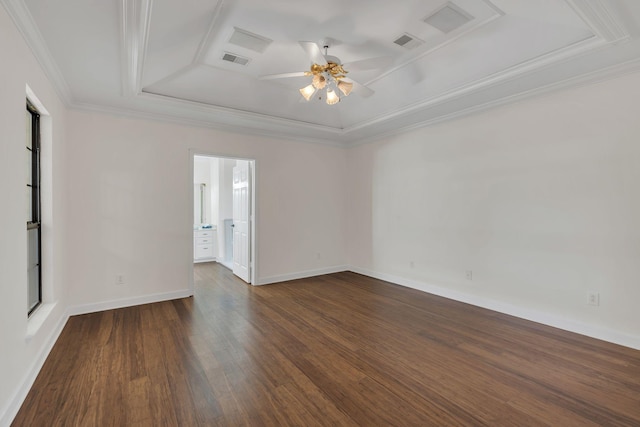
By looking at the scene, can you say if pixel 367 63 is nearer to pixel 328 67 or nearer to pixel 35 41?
pixel 328 67

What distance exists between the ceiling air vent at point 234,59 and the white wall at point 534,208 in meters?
2.83

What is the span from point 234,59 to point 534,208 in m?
3.78

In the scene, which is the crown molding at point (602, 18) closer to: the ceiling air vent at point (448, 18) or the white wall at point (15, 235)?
the ceiling air vent at point (448, 18)

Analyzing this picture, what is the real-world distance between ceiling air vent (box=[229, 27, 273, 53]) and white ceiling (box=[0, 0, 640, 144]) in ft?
0.17

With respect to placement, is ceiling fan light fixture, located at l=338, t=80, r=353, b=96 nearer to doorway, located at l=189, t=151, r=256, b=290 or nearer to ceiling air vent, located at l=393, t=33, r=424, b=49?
ceiling air vent, located at l=393, t=33, r=424, b=49

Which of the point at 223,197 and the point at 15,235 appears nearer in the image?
the point at 15,235

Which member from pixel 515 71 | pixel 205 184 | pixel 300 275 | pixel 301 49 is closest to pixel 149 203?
pixel 300 275

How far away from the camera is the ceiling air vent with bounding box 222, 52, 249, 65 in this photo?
10.7 ft

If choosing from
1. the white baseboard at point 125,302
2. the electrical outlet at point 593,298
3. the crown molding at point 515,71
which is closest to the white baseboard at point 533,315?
the electrical outlet at point 593,298

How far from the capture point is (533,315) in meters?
3.55

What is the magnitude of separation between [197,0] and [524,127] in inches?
143

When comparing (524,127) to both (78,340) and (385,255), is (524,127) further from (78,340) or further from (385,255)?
(78,340)

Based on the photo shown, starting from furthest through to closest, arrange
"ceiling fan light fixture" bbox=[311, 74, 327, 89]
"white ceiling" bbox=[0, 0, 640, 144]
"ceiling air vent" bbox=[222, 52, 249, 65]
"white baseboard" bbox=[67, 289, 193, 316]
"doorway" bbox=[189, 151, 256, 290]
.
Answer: "doorway" bbox=[189, 151, 256, 290] → "white baseboard" bbox=[67, 289, 193, 316] → "ceiling air vent" bbox=[222, 52, 249, 65] → "ceiling fan light fixture" bbox=[311, 74, 327, 89] → "white ceiling" bbox=[0, 0, 640, 144]

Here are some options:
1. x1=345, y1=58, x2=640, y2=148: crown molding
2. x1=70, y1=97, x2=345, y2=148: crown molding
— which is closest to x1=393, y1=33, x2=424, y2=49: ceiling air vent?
x1=345, y1=58, x2=640, y2=148: crown molding
